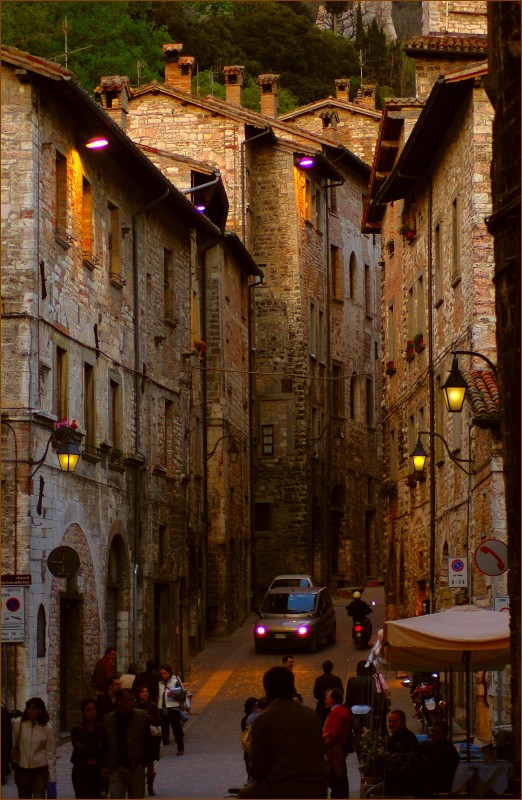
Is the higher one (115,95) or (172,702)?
(115,95)

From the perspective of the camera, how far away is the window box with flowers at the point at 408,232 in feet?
113

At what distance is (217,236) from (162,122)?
8625 millimetres

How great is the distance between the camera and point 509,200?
11414 millimetres

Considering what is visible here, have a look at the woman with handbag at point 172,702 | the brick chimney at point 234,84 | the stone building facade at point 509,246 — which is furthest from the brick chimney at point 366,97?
the stone building facade at point 509,246

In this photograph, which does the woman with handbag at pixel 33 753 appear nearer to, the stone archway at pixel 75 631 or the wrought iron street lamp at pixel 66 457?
the wrought iron street lamp at pixel 66 457

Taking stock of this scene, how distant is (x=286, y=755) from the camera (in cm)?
911

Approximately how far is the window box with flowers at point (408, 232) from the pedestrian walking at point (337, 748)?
17630 mm

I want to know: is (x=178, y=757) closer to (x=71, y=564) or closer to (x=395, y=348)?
(x=71, y=564)

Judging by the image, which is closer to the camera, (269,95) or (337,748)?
(337,748)

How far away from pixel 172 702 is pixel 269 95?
35292 mm

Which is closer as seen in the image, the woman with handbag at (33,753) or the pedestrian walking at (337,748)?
the woman with handbag at (33,753)

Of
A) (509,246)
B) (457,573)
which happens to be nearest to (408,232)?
(457,573)

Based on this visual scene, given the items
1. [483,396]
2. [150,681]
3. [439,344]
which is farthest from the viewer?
[439,344]

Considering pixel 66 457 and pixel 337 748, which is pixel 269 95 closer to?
pixel 66 457
